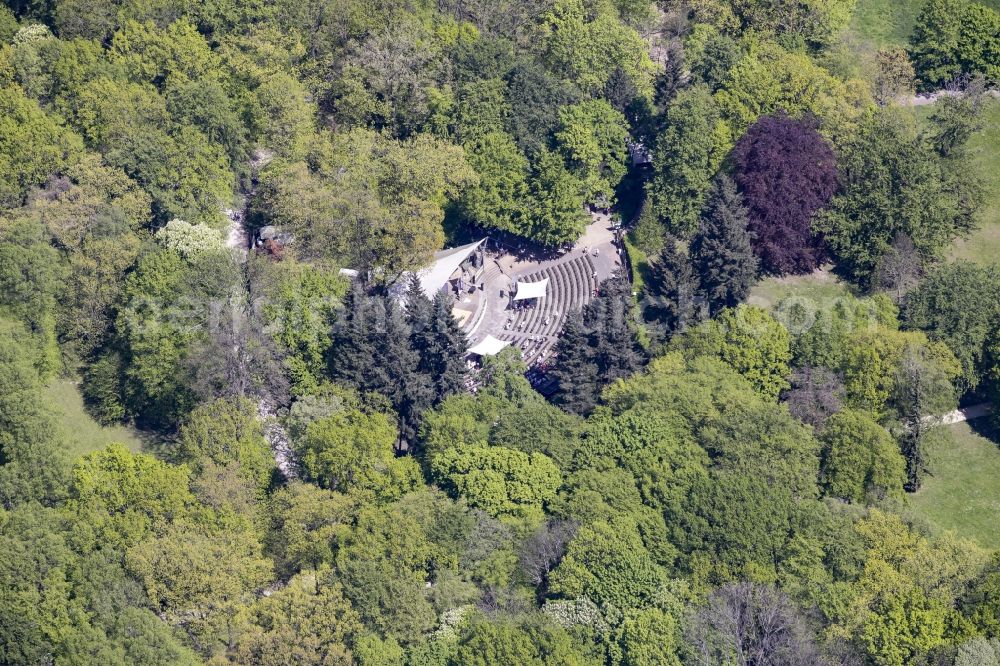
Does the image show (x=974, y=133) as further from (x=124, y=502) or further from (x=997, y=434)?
(x=124, y=502)

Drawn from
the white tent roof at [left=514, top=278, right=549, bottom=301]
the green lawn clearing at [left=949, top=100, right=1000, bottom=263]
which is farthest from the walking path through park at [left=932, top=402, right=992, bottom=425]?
the white tent roof at [left=514, top=278, right=549, bottom=301]

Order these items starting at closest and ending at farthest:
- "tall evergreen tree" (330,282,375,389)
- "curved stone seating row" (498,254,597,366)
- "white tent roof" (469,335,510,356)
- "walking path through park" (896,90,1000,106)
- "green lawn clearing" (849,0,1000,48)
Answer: "tall evergreen tree" (330,282,375,389)
"white tent roof" (469,335,510,356)
"curved stone seating row" (498,254,597,366)
"walking path through park" (896,90,1000,106)
"green lawn clearing" (849,0,1000,48)

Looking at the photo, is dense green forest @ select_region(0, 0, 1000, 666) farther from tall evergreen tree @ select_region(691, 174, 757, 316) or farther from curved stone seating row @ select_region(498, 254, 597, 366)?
curved stone seating row @ select_region(498, 254, 597, 366)

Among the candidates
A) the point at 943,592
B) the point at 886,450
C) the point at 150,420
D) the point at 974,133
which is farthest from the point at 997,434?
the point at 150,420

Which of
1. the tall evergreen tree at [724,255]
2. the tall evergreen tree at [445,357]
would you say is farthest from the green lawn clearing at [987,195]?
the tall evergreen tree at [445,357]

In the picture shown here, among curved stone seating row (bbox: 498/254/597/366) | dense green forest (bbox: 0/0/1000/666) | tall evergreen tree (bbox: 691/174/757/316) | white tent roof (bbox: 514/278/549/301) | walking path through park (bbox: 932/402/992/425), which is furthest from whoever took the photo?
white tent roof (bbox: 514/278/549/301)

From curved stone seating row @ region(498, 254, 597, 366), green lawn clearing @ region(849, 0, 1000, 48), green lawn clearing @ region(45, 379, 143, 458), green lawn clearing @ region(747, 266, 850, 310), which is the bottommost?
green lawn clearing @ region(45, 379, 143, 458)

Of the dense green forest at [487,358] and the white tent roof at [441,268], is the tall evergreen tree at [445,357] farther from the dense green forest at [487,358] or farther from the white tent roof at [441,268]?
the white tent roof at [441,268]
